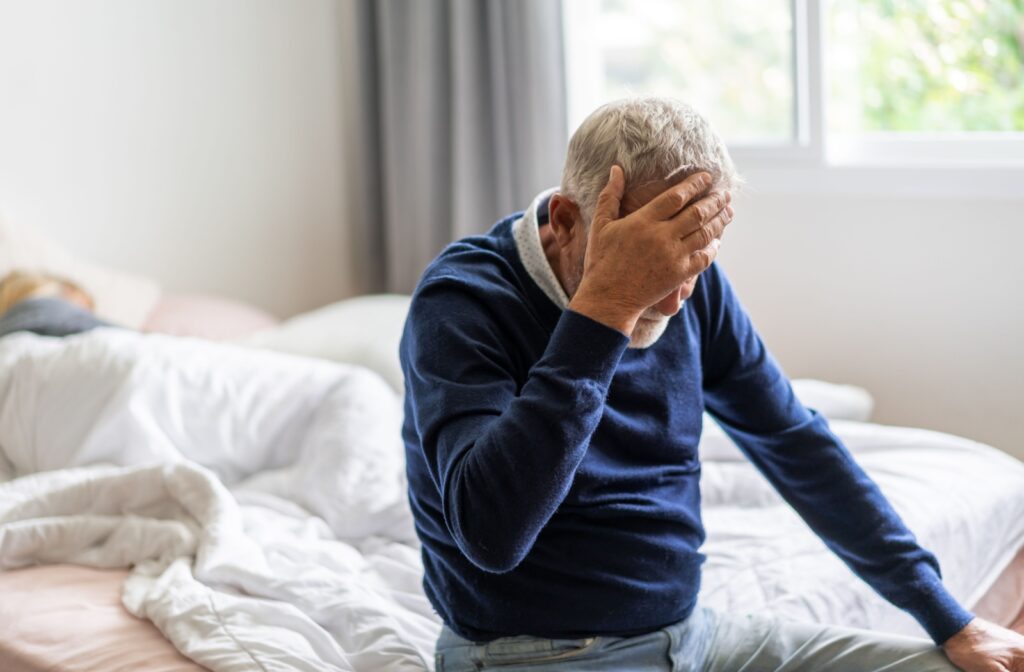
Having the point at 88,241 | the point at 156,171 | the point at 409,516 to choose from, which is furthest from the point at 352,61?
the point at 409,516

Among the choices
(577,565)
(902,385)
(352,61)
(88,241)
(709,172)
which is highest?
(352,61)

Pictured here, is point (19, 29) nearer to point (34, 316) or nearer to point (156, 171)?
point (156, 171)

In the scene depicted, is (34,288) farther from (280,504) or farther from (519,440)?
(519,440)

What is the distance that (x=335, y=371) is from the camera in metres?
2.08

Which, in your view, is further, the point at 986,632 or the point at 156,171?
the point at 156,171

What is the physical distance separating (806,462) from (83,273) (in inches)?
75.3

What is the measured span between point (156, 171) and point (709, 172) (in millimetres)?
2284

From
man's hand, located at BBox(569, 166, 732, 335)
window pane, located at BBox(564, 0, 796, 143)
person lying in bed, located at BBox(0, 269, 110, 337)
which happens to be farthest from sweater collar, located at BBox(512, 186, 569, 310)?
window pane, located at BBox(564, 0, 796, 143)

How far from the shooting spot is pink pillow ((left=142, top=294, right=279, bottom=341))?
2709mm

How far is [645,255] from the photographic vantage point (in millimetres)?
1065

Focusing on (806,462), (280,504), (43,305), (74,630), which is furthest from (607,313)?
(43,305)

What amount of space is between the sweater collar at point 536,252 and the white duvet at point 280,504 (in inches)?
19.2

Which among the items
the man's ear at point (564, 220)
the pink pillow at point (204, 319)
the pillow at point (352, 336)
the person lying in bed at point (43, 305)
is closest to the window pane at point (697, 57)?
the pillow at point (352, 336)

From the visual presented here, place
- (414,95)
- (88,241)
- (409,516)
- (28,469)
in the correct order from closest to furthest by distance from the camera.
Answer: (409,516) → (28,469) → (88,241) → (414,95)
